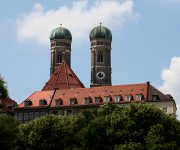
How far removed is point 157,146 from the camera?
315 feet

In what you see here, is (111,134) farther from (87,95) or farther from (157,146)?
(87,95)

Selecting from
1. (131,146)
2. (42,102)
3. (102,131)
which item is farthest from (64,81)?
(131,146)

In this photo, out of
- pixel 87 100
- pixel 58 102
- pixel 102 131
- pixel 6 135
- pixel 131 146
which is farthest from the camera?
pixel 58 102

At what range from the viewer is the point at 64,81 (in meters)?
193

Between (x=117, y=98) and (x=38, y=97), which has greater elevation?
(x=38, y=97)

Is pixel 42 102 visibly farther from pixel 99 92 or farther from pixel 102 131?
pixel 102 131

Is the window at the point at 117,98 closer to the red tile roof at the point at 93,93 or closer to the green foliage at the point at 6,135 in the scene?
the red tile roof at the point at 93,93

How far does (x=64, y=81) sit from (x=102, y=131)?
89.4m

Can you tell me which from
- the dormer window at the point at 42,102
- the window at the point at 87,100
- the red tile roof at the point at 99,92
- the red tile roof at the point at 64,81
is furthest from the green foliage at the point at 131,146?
the red tile roof at the point at 64,81

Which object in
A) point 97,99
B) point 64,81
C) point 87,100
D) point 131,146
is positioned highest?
point 64,81

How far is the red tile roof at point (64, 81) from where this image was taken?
629 ft

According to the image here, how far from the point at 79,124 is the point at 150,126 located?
18594 mm

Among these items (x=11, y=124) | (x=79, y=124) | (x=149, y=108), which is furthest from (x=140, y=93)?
(x=11, y=124)

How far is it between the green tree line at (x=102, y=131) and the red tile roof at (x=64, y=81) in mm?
73476
